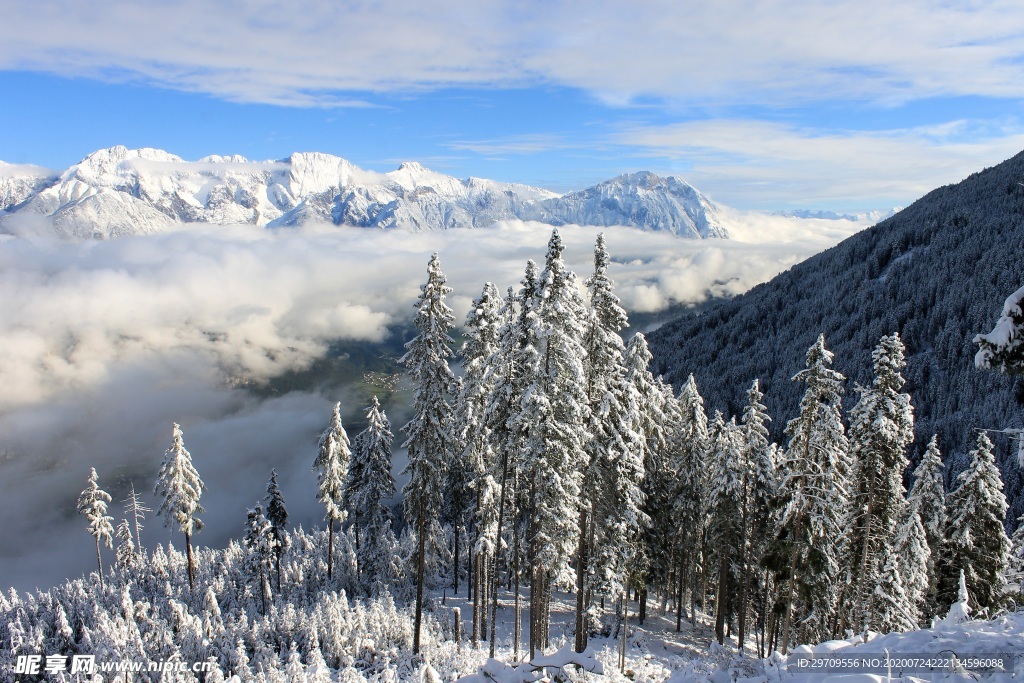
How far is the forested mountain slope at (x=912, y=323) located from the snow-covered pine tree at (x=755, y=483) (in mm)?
98271

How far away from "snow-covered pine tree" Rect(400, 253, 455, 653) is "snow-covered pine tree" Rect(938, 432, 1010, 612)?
86.4ft

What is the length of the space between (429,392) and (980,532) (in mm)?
28902

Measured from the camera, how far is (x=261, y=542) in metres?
37.8

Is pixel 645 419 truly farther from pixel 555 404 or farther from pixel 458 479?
pixel 458 479

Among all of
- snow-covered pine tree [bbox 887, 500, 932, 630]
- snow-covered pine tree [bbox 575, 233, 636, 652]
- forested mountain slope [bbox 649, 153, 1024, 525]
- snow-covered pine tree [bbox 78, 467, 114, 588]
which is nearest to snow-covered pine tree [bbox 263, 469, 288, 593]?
snow-covered pine tree [bbox 78, 467, 114, 588]

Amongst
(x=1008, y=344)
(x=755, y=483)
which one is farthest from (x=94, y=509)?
(x=1008, y=344)

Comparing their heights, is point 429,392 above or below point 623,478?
above

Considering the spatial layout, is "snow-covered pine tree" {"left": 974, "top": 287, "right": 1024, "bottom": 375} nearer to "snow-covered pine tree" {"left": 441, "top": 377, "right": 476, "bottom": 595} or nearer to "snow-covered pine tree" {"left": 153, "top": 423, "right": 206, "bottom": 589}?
"snow-covered pine tree" {"left": 441, "top": 377, "right": 476, "bottom": 595}

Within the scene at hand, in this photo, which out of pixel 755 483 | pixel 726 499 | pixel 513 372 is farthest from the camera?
pixel 726 499

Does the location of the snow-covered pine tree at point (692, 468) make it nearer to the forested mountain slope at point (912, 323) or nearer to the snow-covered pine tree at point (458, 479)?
the snow-covered pine tree at point (458, 479)

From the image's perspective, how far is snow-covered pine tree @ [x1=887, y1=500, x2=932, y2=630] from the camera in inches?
1027

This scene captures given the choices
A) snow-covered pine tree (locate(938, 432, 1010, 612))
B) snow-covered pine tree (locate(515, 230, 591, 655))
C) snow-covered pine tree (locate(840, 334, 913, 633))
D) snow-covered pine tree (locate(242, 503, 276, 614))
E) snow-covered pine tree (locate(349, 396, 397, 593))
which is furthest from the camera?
snow-covered pine tree (locate(349, 396, 397, 593))

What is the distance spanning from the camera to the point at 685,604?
42.7 m

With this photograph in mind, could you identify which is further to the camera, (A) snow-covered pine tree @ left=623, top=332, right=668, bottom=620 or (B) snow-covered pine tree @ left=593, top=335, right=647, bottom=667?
(A) snow-covered pine tree @ left=623, top=332, right=668, bottom=620
